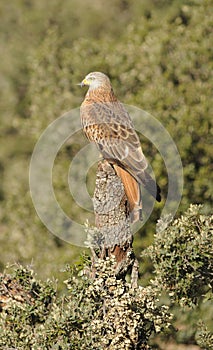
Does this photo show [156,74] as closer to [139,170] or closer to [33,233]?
[33,233]

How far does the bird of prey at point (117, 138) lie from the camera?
27.0ft

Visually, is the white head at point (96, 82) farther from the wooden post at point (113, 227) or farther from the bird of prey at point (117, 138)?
the wooden post at point (113, 227)

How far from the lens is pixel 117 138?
361 inches

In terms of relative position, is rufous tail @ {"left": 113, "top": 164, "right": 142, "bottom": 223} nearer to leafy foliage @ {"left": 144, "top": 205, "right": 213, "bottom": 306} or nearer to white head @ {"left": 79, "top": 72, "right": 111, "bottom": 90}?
leafy foliage @ {"left": 144, "top": 205, "right": 213, "bottom": 306}

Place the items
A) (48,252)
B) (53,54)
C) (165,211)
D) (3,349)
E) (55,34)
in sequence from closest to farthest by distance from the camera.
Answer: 1. (3,349)
2. (165,211)
3. (48,252)
4. (53,54)
5. (55,34)

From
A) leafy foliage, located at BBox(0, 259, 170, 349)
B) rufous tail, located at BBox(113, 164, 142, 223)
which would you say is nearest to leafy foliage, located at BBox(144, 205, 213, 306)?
rufous tail, located at BBox(113, 164, 142, 223)

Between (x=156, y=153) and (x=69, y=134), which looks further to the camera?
(x=69, y=134)

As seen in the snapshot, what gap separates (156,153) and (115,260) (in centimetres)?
779

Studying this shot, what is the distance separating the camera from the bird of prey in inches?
324

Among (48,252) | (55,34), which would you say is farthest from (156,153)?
(55,34)

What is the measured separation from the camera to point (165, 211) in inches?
519

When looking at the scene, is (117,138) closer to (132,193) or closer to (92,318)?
(132,193)

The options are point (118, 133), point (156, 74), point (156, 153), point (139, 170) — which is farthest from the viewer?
point (156, 74)

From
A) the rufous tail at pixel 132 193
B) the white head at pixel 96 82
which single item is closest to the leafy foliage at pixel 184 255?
the rufous tail at pixel 132 193
